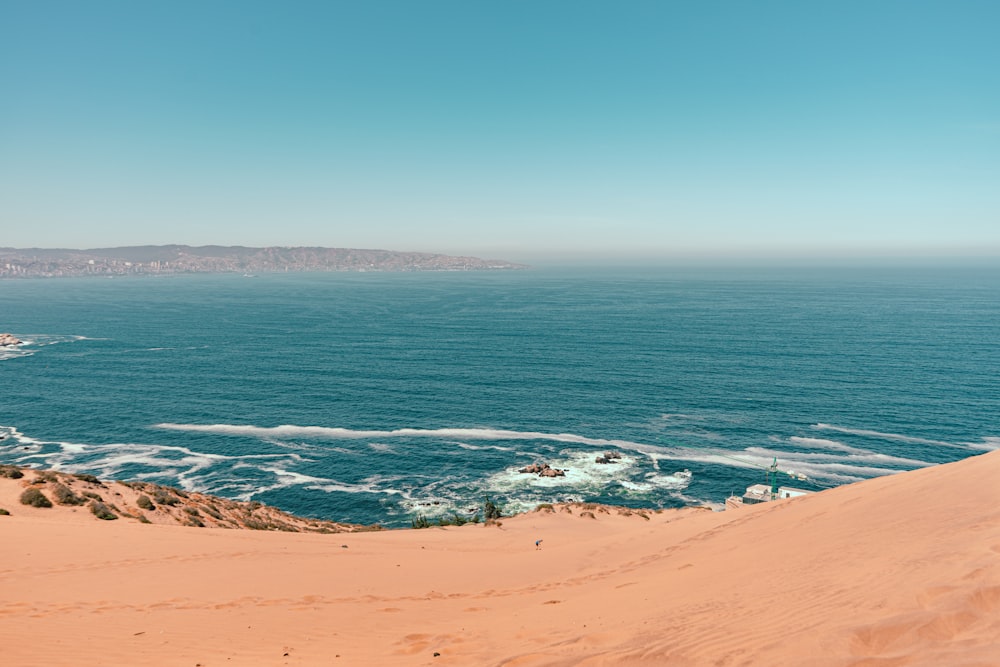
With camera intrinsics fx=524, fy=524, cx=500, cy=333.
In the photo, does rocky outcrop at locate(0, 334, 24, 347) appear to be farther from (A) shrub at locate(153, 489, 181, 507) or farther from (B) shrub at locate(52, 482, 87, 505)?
(B) shrub at locate(52, 482, 87, 505)

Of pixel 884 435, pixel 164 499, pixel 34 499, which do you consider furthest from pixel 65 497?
pixel 884 435

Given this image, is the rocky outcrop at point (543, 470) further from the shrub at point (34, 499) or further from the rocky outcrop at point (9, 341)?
the rocky outcrop at point (9, 341)

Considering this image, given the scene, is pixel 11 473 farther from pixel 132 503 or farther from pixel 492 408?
pixel 492 408

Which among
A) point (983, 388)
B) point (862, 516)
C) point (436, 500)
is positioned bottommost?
point (436, 500)

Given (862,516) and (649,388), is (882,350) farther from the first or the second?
(862,516)

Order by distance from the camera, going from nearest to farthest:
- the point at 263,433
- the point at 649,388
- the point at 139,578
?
the point at 139,578 → the point at 263,433 → the point at 649,388

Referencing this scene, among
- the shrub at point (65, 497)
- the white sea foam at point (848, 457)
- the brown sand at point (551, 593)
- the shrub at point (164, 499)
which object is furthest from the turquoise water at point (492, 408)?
the brown sand at point (551, 593)

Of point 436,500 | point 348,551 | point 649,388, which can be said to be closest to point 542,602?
point 348,551
